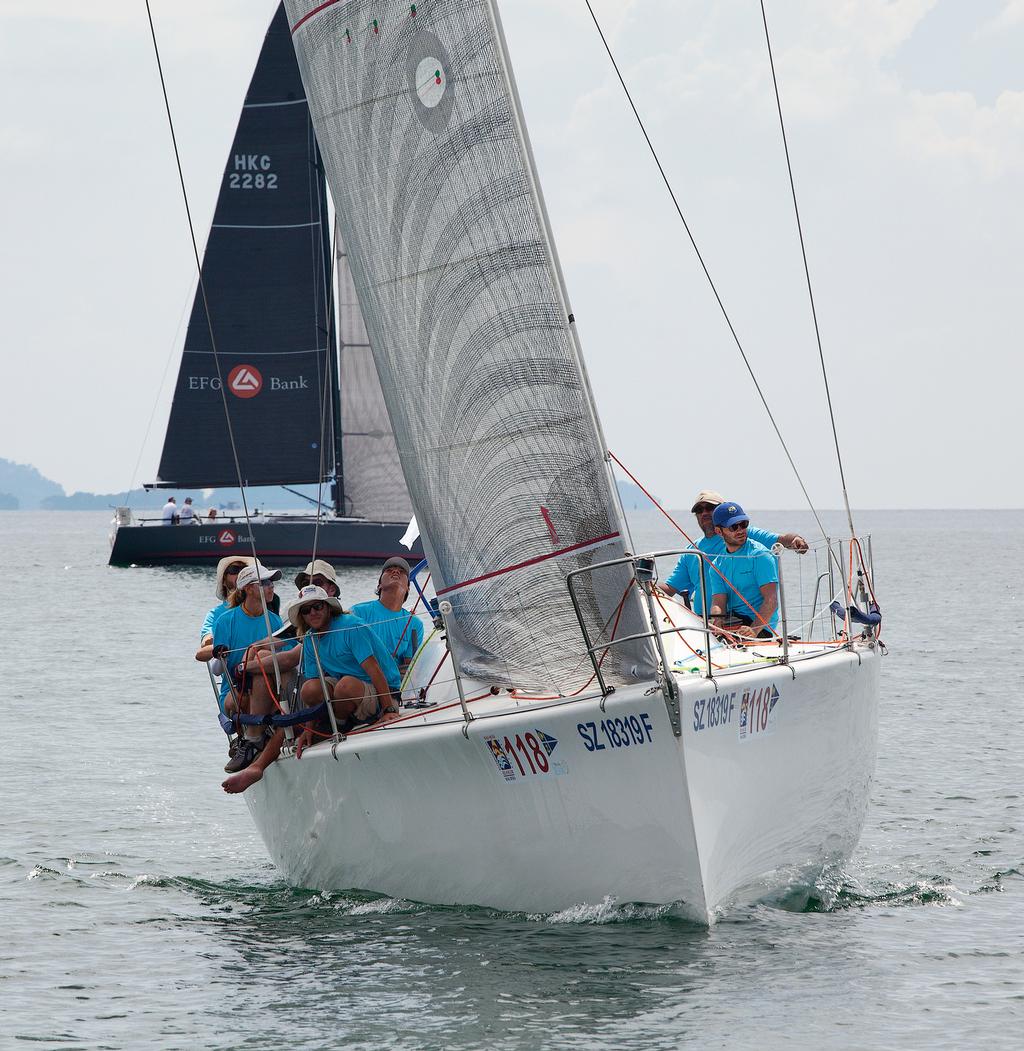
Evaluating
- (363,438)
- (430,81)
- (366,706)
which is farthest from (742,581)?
(363,438)

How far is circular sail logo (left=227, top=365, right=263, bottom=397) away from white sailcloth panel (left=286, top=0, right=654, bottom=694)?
29.5 m

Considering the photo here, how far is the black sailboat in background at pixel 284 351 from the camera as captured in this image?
117ft

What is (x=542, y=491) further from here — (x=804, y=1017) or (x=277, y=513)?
(x=277, y=513)

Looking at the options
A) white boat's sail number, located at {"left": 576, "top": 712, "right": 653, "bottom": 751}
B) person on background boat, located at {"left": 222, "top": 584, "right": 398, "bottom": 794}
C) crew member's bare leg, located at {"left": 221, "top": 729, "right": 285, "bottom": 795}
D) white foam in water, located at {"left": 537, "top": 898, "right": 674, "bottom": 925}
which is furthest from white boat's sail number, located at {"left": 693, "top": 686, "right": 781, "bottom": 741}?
crew member's bare leg, located at {"left": 221, "top": 729, "right": 285, "bottom": 795}

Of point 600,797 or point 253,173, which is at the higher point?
point 253,173

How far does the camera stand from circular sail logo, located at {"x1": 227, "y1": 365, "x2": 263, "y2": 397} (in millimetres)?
36625

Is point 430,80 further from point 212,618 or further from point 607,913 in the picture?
point 607,913

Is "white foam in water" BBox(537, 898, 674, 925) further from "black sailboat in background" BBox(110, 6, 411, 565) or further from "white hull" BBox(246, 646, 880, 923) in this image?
"black sailboat in background" BBox(110, 6, 411, 565)

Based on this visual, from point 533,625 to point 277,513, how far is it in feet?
112

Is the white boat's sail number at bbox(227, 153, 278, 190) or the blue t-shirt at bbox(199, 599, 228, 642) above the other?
the white boat's sail number at bbox(227, 153, 278, 190)

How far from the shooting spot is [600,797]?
6.39m

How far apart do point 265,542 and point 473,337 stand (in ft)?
101

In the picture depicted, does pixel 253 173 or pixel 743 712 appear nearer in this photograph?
pixel 743 712

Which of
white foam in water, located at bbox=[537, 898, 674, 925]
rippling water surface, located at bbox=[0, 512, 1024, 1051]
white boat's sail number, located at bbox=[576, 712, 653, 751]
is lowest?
rippling water surface, located at bbox=[0, 512, 1024, 1051]
